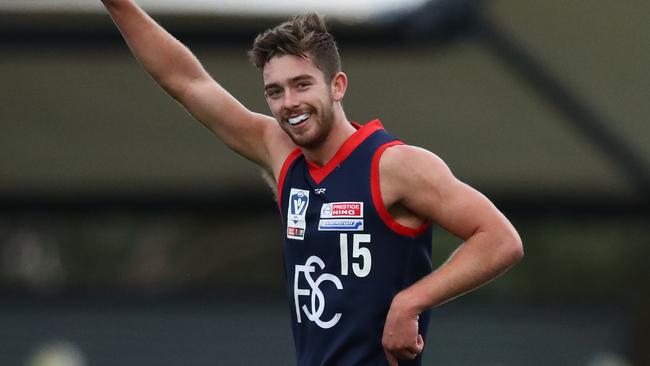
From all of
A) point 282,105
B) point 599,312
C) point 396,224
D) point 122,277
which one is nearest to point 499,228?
point 396,224

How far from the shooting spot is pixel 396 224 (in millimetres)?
5445

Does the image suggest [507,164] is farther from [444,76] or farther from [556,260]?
[556,260]

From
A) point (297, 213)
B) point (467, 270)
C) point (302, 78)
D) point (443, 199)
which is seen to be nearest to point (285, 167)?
point (297, 213)

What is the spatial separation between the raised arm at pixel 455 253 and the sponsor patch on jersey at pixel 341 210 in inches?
7.2

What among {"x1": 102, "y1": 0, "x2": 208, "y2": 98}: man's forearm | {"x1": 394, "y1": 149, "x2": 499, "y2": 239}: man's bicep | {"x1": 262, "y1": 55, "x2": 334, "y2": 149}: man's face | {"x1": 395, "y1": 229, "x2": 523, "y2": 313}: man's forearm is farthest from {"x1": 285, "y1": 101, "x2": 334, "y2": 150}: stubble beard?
{"x1": 102, "y1": 0, "x2": 208, "y2": 98}: man's forearm

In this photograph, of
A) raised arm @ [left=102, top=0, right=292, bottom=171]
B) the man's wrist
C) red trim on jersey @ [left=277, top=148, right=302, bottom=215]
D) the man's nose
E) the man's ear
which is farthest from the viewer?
raised arm @ [left=102, top=0, right=292, bottom=171]

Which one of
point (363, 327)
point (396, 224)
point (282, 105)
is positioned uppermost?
point (282, 105)

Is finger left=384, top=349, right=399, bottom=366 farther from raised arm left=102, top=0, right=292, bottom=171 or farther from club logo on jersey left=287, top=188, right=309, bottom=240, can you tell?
raised arm left=102, top=0, right=292, bottom=171

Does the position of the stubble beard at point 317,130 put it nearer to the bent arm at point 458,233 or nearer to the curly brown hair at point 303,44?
the curly brown hair at point 303,44

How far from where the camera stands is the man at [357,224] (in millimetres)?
5312

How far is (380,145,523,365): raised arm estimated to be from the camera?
5289 mm

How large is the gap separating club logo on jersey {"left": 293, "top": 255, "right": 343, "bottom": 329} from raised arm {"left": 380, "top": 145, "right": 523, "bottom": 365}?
289 millimetres

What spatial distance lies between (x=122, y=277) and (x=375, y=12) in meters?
7.00

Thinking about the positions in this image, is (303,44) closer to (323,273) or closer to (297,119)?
(297,119)
